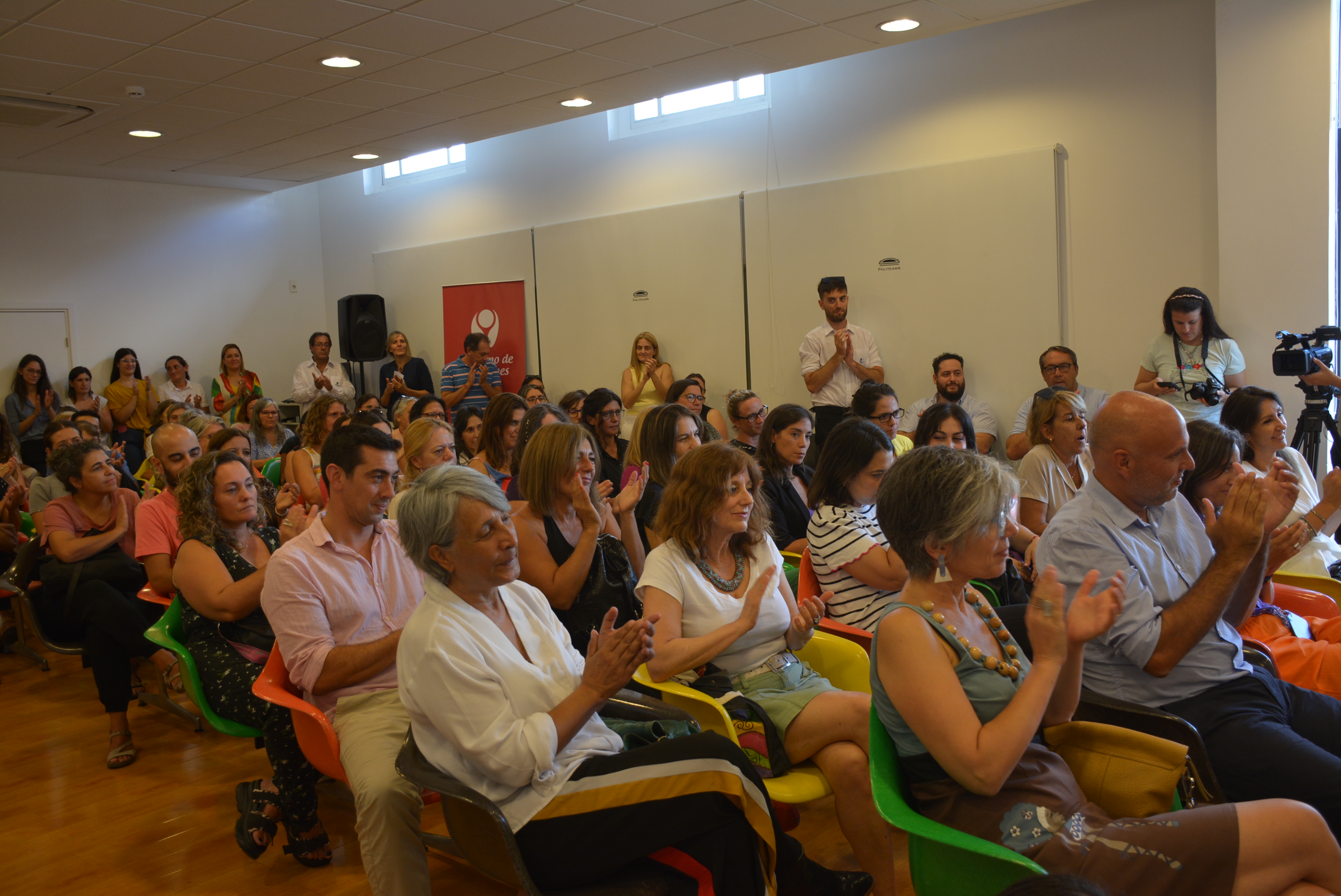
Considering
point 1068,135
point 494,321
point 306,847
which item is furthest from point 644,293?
point 306,847

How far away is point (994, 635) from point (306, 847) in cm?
215

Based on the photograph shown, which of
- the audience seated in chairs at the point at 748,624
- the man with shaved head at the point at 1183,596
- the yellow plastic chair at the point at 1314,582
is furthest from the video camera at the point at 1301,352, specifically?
the audience seated in chairs at the point at 748,624

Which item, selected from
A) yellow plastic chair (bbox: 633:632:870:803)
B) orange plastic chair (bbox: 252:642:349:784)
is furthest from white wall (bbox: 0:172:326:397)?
yellow plastic chair (bbox: 633:632:870:803)

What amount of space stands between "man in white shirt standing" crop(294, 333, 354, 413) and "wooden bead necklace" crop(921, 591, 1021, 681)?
30.9 ft

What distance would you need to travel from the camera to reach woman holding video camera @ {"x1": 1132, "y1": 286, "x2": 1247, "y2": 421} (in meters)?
5.52

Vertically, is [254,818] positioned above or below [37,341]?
below

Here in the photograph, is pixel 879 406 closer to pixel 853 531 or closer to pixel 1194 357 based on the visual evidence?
pixel 853 531

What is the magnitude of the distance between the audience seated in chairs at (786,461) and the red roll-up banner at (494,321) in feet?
19.2

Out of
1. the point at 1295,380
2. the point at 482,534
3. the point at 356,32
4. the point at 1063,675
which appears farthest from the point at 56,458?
the point at 1295,380

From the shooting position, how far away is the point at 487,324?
9992mm

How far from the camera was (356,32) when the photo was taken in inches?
214

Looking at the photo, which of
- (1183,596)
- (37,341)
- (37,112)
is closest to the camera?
(1183,596)

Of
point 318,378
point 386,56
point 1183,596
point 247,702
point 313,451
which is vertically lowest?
point 247,702

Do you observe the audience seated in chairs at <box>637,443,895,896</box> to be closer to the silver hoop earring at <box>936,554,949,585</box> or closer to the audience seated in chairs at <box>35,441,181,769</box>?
the silver hoop earring at <box>936,554,949,585</box>
